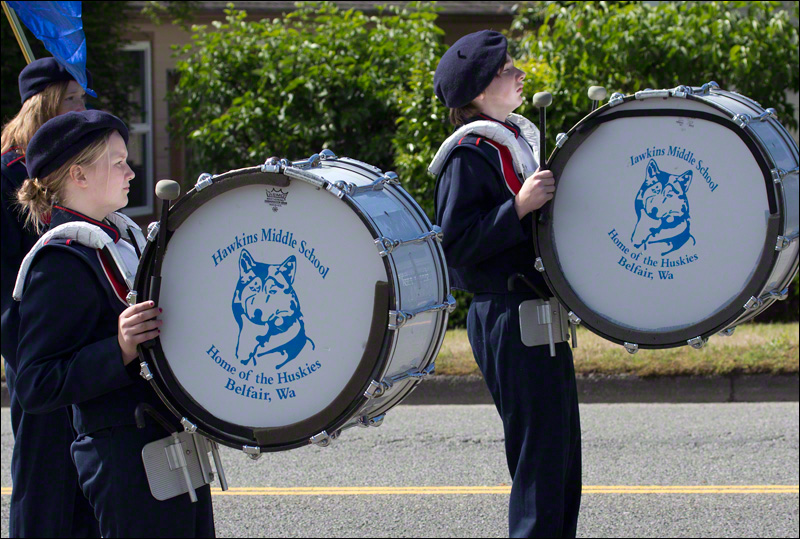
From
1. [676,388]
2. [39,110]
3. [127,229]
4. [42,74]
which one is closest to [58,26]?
[42,74]

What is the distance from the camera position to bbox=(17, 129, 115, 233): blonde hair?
2561 mm

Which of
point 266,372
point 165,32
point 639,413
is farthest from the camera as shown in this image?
point 165,32

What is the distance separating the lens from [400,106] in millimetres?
8219

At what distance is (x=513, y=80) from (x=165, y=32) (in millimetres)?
9930

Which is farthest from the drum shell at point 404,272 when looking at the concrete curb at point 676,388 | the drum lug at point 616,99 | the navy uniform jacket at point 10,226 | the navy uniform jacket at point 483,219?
the concrete curb at point 676,388

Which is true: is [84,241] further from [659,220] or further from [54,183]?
[659,220]

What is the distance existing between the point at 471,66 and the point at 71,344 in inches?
56.9

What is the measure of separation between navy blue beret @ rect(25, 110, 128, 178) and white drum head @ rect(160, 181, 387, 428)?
34 centimetres

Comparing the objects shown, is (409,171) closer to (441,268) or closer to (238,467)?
(238,467)

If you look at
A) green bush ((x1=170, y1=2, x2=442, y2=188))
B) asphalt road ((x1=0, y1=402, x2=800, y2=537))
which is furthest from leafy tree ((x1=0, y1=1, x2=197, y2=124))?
asphalt road ((x1=0, y1=402, x2=800, y2=537))

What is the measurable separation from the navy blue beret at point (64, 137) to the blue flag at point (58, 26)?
112cm

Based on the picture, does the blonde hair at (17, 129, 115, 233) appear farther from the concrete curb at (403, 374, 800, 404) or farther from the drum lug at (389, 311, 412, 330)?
the concrete curb at (403, 374, 800, 404)

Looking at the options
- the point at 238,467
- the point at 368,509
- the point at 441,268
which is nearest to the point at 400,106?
the point at 238,467

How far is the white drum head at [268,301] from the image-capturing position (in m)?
2.39
